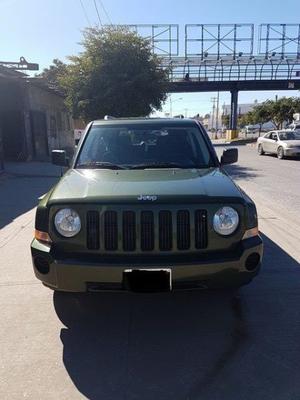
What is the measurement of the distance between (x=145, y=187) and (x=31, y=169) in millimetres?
15220

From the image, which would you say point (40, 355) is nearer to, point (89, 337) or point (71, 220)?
point (89, 337)

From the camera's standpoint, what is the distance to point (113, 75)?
19.6m

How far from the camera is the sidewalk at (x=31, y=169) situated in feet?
54.6

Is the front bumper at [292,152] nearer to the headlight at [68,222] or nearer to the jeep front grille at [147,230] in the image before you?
the jeep front grille at [147,230]

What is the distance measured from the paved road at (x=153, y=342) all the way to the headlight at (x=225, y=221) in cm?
94

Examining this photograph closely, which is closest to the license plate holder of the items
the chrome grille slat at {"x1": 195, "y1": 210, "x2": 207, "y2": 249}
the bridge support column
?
the chrome grille slat at {"x1": 195, "y1": 210, "x2": 207, "y2": 249}

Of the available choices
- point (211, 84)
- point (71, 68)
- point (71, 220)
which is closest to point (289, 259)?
point (71, 220)

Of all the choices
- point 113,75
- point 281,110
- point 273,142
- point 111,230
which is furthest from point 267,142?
point 281,110

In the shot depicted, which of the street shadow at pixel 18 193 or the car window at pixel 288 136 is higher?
the car window at pixel 288 136

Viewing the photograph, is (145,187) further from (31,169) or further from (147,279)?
(31,169)

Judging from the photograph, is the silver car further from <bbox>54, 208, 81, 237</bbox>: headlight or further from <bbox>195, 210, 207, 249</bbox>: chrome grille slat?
<bbox>54, 208, 81, 237</bbox>: headlight

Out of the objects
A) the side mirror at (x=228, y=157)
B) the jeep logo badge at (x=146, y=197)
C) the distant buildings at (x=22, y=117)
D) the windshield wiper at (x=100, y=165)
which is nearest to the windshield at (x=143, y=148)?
the windshield wiper at (x=100, y=165)

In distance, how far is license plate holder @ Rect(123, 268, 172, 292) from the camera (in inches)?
143

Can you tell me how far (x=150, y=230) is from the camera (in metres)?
3.68
